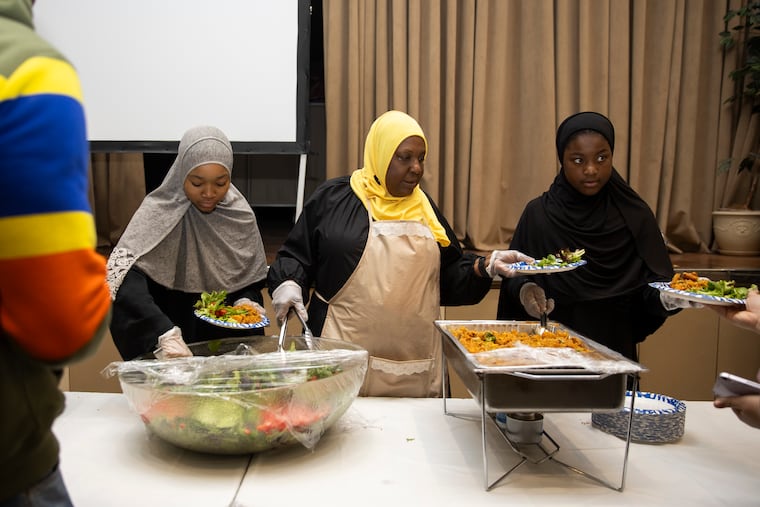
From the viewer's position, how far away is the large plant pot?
11.6 feet

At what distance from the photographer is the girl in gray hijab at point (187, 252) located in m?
1.85

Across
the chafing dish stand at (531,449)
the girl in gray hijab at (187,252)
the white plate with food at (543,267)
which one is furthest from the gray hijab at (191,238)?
the chafing dish stand at (531,449)

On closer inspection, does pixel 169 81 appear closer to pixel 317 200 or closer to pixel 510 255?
pixel 317 200

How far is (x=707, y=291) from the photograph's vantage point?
159 centimetres

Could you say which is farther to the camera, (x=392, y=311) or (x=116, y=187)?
(x=116, y=187)

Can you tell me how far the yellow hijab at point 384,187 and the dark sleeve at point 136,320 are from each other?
0.77 m

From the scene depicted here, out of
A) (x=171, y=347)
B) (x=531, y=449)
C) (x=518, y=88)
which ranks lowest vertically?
(x=531, y=449)

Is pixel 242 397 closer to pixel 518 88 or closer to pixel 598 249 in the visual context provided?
pixel 598 249

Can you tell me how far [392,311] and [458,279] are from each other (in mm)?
272

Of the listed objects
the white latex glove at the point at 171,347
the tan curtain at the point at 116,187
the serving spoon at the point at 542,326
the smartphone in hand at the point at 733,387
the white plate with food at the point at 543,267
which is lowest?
the white latex glove at the point at 171,347

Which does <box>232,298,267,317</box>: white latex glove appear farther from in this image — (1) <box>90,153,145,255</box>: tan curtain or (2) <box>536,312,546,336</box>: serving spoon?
(1) <box>90,153,145,255</box>: tan curtain

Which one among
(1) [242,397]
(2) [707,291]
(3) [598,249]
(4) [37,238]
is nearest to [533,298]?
(3) [598,249]

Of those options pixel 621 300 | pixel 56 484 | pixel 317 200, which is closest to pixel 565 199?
pixel 621 300

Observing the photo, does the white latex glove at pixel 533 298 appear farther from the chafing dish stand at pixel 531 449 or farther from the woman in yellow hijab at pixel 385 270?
the chafing dish stand at pixel 531 449
